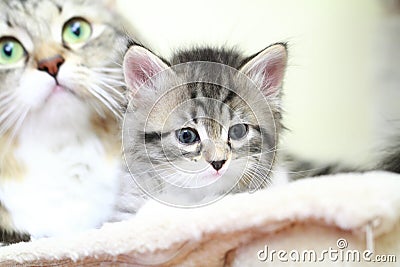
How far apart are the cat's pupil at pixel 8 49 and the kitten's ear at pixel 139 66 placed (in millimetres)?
224

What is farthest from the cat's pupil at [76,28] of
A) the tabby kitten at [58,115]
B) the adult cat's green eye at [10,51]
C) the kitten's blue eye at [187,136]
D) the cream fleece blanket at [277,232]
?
the cream fleece blanket at [277,232]

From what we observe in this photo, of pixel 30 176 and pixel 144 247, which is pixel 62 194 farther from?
pixel 144 247

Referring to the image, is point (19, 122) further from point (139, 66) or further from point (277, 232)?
point (277, 232)

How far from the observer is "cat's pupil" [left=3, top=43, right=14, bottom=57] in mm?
968

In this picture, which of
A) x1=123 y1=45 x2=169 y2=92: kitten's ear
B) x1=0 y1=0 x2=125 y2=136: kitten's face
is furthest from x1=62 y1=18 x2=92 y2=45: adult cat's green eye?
x1=123 y1=45 x2=169 y2=92: kitten's ear

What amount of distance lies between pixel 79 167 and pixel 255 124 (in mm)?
367

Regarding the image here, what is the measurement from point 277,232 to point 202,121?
0.91 ft

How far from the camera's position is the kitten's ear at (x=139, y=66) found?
94cm

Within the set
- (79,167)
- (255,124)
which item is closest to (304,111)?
(255,124)

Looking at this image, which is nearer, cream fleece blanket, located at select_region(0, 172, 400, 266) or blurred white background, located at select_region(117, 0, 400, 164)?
cream fleece blanket, located at select_region(0, 172, 400, 266)

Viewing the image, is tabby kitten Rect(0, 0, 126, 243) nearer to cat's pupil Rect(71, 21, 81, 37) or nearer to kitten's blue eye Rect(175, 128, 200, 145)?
cat's pupil Rect(71, 21, 81, 37)

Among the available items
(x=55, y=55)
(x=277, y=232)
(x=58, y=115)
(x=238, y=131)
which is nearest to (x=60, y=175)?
(x=58, y=115)

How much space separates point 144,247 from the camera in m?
0.72

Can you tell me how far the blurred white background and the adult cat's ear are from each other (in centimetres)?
3
